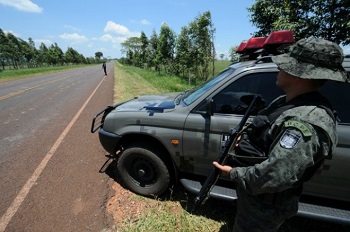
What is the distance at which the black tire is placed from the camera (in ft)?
10.7

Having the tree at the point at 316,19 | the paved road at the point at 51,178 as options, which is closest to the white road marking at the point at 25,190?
the paved road at the point at 51,178

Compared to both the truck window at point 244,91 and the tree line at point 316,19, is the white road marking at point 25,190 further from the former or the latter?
the tree line at point 316,19

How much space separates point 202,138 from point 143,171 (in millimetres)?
1063

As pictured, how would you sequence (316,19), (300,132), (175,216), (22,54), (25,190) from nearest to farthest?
(300,132), (175,216), (25,190), (316,19), (22,54)

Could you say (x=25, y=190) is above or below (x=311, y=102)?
below

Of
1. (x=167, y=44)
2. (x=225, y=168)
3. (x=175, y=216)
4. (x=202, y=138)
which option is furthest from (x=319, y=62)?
(x=167, y=44)

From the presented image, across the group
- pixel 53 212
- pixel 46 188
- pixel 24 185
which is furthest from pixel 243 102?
pixel 24 185

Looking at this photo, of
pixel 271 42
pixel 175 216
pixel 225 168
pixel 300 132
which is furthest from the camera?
pixel 175 216

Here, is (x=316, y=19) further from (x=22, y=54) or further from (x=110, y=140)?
(x=22, y=54)

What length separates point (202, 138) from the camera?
9.43 feet

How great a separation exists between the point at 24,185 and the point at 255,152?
3.56 meters

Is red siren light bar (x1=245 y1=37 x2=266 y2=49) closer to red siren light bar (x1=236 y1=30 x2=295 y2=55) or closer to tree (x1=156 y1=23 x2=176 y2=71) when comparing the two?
red siren light bar (x1=236 y1=30 x2=295 y2=55)

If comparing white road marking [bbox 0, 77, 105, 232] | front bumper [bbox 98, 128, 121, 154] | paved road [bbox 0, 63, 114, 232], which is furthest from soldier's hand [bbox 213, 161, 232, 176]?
white road marking [bbox 0, 77, 105, 232]

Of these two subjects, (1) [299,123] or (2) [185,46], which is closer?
(1) [299,123]
